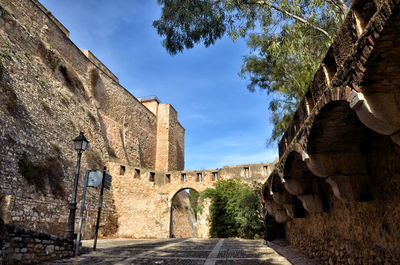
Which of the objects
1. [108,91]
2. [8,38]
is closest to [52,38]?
[8,38]

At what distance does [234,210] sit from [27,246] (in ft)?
41.6

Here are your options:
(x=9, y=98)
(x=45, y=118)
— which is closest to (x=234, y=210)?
(x=45, y=118)

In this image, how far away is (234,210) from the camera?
16469 mm

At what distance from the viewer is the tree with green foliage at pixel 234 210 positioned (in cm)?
1507

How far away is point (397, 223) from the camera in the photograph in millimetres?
2826

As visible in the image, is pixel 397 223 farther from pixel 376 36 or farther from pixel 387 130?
pixel 376 36

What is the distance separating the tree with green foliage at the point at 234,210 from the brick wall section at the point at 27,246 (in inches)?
422

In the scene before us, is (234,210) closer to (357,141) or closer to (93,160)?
(93,160)

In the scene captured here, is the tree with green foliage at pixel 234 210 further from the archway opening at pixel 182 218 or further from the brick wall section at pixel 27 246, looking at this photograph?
the brick wall section at pixel 27 246

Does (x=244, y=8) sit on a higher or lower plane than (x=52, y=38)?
lower

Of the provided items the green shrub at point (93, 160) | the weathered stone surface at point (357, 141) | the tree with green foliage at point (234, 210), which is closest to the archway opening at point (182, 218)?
the tree with green foliage at point (234, 210)

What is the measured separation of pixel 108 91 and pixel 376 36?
85.4 feet

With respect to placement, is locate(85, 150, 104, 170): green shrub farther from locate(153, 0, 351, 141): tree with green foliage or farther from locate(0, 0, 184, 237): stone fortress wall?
locate(153, 0, 351, 141): tree with green foliage

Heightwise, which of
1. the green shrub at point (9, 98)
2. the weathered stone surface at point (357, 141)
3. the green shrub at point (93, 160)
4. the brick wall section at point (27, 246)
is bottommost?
the brick wall section at point (27, 246)
